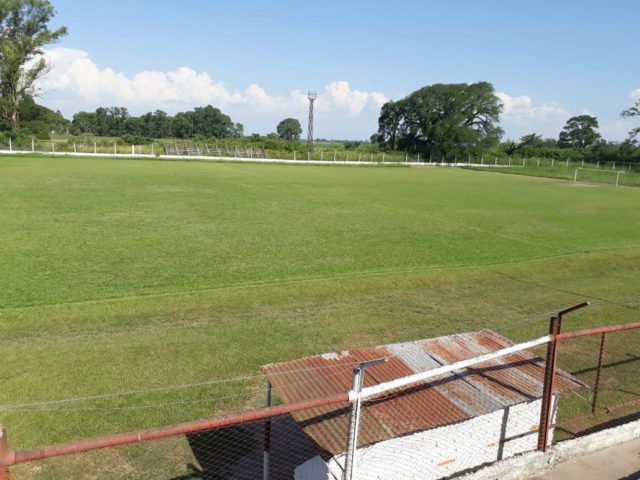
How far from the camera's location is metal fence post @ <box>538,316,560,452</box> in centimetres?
474

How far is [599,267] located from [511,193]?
1990cm

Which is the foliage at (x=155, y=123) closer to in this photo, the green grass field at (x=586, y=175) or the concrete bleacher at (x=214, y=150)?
the concrete bleacher at (x=214, y=150)

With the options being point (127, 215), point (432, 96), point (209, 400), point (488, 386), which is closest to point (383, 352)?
point (488, 386)

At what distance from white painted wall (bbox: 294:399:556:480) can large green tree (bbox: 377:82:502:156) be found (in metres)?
79.3

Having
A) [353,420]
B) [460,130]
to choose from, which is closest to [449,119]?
[460,130]

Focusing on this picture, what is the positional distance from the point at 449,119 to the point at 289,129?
291 ft

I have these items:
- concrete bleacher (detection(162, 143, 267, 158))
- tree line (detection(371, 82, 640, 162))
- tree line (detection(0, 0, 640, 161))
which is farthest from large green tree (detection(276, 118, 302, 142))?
concrete bleacher (detection(162, 143, 267, 158))

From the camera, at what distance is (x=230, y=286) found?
1100 centimetres

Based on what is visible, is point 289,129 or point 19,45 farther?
point 289,129

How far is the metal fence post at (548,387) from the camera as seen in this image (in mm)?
4742

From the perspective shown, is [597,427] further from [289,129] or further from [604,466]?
[289,129]

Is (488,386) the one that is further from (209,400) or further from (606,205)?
(606,205)

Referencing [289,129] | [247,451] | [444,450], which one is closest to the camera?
[444,450]

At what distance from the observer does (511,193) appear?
33938 millimetres
